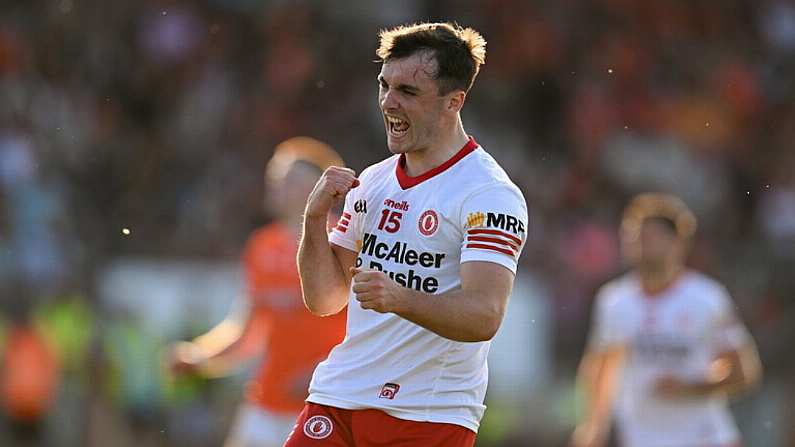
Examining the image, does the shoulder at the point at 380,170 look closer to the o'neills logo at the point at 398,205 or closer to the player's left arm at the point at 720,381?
the o'neills logo at the point at 398,205

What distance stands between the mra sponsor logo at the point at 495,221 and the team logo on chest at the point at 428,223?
14 centimetres

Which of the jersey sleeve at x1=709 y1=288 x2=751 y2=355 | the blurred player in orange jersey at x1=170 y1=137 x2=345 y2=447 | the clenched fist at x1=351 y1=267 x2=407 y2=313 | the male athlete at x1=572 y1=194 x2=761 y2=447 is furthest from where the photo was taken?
the jersey sleeve at x1=709 y1=288 x2=751 y2=355

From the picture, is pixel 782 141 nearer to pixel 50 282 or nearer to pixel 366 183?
pixel 50 282

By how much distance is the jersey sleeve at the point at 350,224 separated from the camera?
5613 millimetres

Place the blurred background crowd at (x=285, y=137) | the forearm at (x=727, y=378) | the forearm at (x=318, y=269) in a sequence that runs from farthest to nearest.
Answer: the blurred background crowd at (x=285, y=137)
the forearm at (x=727, y=378)
the forearm at (x=318, y=269)

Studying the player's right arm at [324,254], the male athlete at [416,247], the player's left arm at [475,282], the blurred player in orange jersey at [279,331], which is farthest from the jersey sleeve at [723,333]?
the player's left arm at [475,282]

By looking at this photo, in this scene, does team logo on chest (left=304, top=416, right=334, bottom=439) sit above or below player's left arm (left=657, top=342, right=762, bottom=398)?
below

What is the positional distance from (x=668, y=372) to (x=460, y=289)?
4.68 meters

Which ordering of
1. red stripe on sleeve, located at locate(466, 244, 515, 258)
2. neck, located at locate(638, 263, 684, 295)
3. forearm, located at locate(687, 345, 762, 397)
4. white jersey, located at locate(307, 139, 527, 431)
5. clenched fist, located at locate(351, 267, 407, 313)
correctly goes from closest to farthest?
1. clenched fist, located at locate(351, 267, 407, 313)
2. red stripe on sleeve, located at locate(466, 244, 515, 258)
3. white jersey, located at locate(307, 139, 527, 431)
4. forearm, located at locate(687, 345, 762, 397)
5. neck, located at locate(638, 263, 684, 295)

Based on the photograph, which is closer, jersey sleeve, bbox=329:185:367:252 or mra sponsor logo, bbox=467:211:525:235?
mra sponsor logo, bbox=467:211:525:235

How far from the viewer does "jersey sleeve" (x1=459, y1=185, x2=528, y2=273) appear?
16.8 ft

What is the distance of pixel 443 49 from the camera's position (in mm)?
5371

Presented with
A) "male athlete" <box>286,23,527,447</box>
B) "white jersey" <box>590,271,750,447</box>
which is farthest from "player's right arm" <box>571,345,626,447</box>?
"male athlete" <box>286,23,527,447</box>

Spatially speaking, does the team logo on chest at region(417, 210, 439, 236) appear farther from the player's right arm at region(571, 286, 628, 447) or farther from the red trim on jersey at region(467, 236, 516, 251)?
the player's right arm at region(571, 286, 628, 447)
